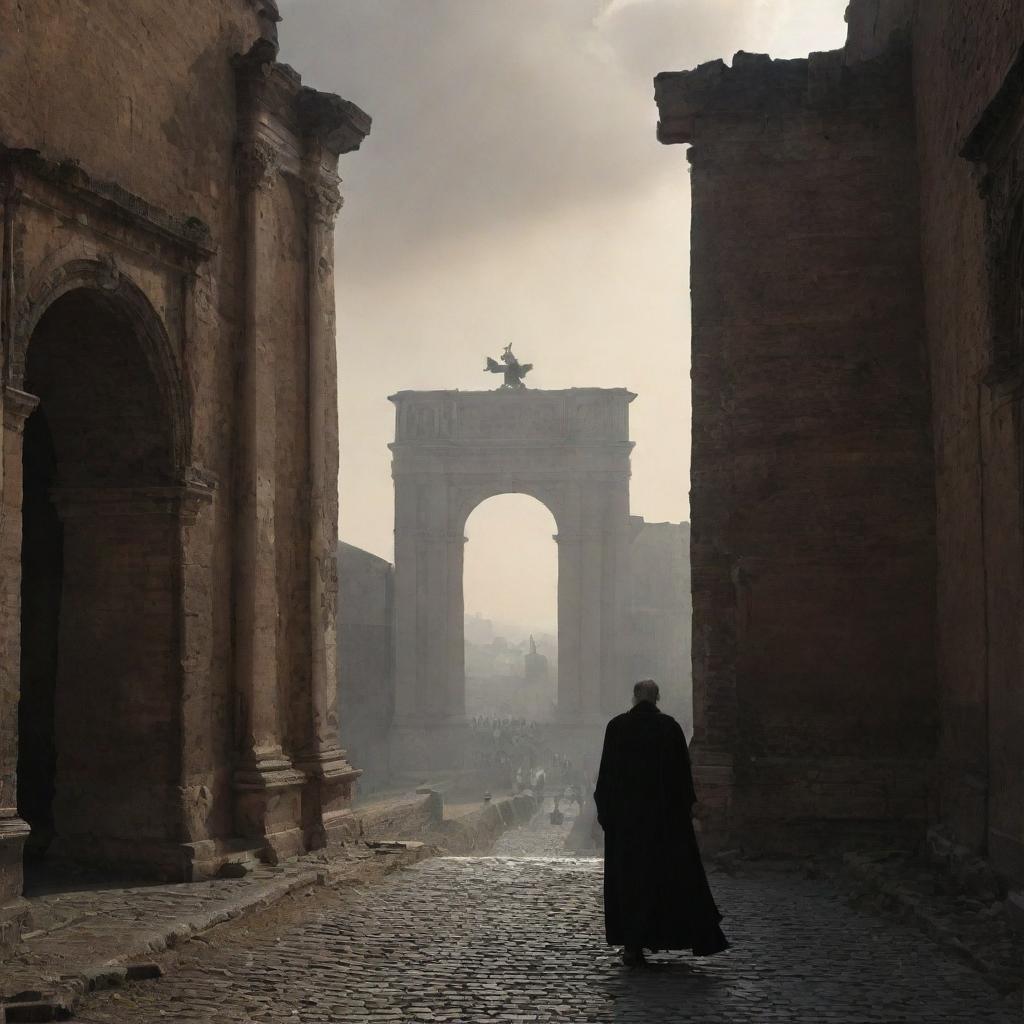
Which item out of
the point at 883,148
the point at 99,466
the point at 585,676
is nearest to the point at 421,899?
the point at 99,466

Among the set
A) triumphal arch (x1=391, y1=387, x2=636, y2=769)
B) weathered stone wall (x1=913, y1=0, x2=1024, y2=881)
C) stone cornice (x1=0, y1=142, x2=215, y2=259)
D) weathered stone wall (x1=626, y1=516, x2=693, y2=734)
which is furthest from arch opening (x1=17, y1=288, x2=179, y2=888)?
weathered stone wall (x1=626, y1=516, x2=693, y2=734)

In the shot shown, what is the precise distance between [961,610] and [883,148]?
3812 millimetres

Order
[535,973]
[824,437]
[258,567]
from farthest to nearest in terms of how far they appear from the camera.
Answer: [824,437]
[258,567]
[535,973]

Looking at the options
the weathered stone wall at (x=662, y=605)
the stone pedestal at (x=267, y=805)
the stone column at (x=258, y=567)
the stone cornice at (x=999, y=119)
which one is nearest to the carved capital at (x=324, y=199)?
the stone column at (x=258, y=567)

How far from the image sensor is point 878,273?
35.8ft

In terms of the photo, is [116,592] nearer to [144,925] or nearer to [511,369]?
[144,925]

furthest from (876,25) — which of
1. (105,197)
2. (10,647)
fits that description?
(10,647)

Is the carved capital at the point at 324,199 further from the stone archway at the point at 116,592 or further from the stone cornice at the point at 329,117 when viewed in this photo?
the stone archway at the point at 116,592

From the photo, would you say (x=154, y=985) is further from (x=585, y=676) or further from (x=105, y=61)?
(x=585, y=676)

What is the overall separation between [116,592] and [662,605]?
45.8 m

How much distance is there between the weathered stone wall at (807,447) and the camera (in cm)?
1051

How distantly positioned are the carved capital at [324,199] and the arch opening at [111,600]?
2629mm

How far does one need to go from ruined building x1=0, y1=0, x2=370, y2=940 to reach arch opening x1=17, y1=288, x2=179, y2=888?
0.01 m

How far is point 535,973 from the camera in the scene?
20.8 feet
